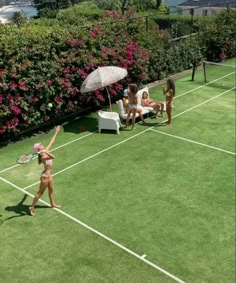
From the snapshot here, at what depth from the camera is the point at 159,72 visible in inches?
822

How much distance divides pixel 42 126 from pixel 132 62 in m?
5.11

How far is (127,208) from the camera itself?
10.2 meters

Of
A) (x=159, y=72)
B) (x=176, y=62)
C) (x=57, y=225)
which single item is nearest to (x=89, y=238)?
(x=57, y=225)

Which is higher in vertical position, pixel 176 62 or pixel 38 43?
pixel 38 43

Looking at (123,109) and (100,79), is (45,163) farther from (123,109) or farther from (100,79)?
(123,109)

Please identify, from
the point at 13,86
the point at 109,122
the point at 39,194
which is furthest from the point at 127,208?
the point at 13,86

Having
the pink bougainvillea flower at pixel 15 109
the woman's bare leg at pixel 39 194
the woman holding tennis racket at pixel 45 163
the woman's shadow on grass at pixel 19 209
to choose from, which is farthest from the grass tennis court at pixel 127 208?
the pink bougainvillea flower at pixel 15 109

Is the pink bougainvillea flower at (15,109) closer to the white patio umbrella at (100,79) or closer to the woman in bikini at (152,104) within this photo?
the white patio umbrella at (100,79)

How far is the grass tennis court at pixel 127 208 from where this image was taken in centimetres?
823

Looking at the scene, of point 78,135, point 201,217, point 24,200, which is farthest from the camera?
point 78,135

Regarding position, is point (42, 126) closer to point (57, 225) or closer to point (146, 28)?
point (57, 225)

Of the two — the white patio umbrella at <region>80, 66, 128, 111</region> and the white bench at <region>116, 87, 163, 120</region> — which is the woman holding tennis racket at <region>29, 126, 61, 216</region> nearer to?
the white patio umbrella at <region>80, 66, 128, 111</region>

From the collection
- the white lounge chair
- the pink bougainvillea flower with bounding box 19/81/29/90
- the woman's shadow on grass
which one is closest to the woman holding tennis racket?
the woman's shadow on grass

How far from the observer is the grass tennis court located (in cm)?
823
